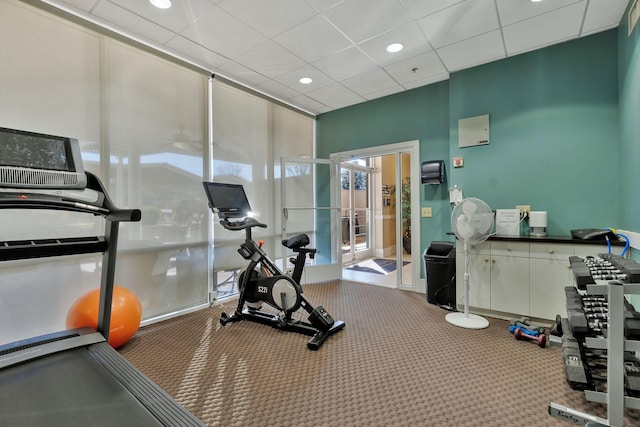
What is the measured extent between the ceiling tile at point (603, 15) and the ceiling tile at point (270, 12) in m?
2.55

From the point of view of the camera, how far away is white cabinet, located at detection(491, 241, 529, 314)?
9.84 ft

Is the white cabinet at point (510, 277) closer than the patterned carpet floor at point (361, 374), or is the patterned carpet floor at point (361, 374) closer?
the patterned carpet floor at point (361, 374)

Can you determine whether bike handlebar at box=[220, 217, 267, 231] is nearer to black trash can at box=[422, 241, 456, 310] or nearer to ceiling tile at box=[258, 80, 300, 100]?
ceiling tile at box=[258, 80, 300, 100]

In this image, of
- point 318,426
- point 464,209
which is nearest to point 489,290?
point 464,209

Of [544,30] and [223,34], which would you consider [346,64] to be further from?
[544,30]

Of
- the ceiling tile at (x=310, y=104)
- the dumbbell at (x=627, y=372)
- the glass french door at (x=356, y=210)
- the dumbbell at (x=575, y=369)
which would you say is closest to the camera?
the dumbbell at (x=627, y=372)

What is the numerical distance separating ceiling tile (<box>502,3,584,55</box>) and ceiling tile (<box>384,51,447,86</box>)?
2.41ft

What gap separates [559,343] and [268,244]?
3496 millimetres

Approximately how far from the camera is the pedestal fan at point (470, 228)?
289 centimetres

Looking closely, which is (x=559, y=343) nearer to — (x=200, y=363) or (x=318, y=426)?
(x=318, y=426)

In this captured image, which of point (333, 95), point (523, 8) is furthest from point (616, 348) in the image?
point (333, 95)

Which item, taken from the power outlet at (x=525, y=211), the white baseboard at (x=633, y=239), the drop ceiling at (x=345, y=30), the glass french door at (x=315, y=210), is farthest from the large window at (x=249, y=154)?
the white baseboard at (x=633, y=239)

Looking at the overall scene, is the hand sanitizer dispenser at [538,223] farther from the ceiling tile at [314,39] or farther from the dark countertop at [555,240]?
the ceiling tile at [314,39]

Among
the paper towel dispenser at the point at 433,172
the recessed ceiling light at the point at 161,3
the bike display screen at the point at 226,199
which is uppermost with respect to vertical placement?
the recessed ceiling light at the point at 161,3
